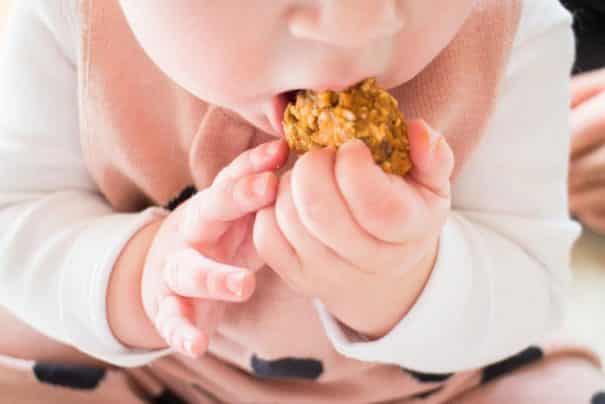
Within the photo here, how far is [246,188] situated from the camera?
1.40ft

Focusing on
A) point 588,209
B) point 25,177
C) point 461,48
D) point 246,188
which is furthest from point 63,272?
point 588,209

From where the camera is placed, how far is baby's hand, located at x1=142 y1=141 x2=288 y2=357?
1.41 ft

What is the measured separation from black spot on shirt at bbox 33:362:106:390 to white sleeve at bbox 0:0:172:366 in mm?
40

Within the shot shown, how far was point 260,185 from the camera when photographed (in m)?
0.42

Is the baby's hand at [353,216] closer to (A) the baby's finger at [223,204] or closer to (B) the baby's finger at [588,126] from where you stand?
(A) the baby's finger at [223,204]

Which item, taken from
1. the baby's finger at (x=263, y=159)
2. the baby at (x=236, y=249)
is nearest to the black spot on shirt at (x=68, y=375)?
the baby at (x=236, y=249)

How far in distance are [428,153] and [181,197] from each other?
340mm

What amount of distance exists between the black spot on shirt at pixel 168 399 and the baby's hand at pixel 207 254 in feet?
0.60

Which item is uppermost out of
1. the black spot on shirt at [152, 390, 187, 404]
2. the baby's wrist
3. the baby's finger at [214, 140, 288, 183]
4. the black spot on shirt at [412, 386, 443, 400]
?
the baby's finger at [214, 140, 288, 183]

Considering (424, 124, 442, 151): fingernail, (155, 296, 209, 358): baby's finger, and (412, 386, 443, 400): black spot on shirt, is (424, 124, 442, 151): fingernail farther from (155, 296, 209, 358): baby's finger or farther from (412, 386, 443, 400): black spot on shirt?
(412, 386, 443, 400): black spot on shirt

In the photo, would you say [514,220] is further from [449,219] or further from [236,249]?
[236,249]

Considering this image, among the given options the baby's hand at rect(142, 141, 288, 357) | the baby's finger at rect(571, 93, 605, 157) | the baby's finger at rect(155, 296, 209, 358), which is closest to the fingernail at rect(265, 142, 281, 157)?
the baby's hand at rect(142, 141, 288, 357)

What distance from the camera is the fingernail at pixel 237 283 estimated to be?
17.6 inches

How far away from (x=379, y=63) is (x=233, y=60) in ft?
0.27
